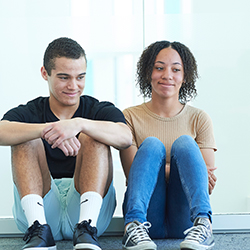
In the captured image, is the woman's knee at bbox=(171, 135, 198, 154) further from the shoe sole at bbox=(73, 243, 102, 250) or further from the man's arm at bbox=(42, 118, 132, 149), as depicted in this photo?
the shoe sole at bbox=(73, 243, 102, 250)

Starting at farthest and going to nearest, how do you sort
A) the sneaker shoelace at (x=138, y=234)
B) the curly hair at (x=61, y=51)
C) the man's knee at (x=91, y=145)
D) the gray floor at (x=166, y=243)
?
the curly hair at (x=61, y=51) → the gray floor at (x=166, y=243) → the man's knee at (x=91, y=145) → the sneaker shoelace at (x=138, y=234)

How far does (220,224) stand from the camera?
2033 mm

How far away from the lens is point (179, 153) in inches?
61.2

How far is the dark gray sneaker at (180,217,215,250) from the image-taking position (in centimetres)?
137

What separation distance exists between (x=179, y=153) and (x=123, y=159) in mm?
383

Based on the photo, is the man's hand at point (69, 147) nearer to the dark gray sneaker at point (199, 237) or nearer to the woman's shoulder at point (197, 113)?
the dark gray sneaker at point (199, 237)

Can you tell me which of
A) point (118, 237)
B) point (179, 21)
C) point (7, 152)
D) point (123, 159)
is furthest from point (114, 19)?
point (118, 237)

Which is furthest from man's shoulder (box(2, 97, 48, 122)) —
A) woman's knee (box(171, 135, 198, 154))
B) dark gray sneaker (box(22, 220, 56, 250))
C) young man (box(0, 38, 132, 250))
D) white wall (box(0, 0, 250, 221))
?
woman's knee (box(171, 135, 198, 154))

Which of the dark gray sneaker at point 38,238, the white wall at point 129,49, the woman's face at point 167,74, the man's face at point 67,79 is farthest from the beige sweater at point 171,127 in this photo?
the dark gray sneaker at point 38,238

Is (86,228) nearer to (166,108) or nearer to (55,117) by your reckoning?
(55,117)

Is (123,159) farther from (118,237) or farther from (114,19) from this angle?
(114,19)

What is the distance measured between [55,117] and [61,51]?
302 millimetres

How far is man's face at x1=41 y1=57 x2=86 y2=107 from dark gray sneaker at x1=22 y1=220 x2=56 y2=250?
0.60 m

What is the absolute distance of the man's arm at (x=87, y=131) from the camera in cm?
147
